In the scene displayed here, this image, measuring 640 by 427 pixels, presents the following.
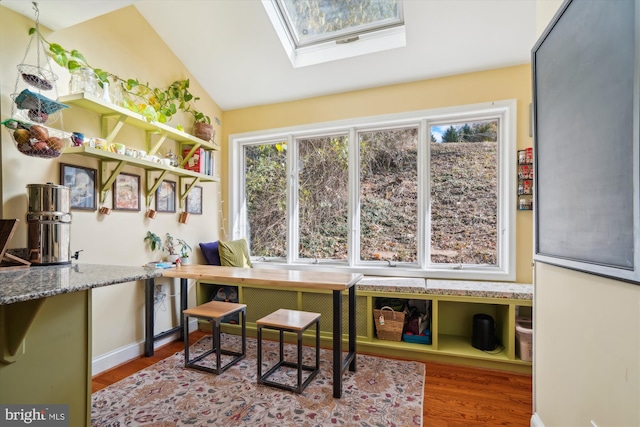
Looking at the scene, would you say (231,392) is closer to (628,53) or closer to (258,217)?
(258,217)

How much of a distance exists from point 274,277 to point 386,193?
1.54 meters

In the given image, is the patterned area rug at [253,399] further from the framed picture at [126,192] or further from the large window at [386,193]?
the framed picture at [126,192]

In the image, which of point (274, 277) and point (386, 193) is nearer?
point (274, 277)

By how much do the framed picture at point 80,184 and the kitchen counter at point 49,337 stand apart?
0.74 meters

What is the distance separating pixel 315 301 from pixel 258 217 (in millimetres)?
1333

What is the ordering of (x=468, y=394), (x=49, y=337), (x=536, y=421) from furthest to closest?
(x=468, y=394) < (x=536, y=421) < (x=49, y=337)

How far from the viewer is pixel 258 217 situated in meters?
3.65

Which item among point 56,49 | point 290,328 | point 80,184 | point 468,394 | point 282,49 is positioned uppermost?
point 282,49

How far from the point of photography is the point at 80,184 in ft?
7.06

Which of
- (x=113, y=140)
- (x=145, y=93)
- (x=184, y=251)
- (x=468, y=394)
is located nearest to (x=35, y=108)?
(x=113, y=140)

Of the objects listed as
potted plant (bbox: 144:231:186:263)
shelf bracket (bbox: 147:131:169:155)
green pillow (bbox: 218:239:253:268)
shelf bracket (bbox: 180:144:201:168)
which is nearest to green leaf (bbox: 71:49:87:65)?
shelf bracket (bbox: 147:131:169:155)

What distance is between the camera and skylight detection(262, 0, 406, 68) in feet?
8.78

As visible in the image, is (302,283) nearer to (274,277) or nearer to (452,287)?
(274,277)

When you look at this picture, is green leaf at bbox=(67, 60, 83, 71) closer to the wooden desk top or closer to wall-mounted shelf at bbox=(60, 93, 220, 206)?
wall-mounted shelf at bbox=(60, 93, 220, 206)
